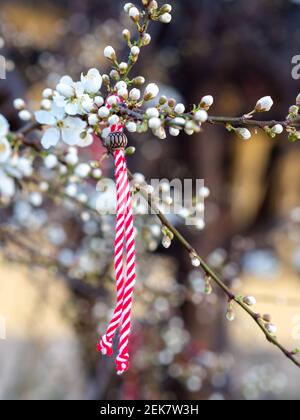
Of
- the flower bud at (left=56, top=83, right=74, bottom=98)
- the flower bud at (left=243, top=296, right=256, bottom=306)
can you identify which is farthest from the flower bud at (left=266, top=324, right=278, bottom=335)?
the flower bud at (left=56, top=83, right=74, bottom=98)

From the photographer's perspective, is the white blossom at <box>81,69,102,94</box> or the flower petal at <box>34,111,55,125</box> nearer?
the white blossom at <box>81,69,102,94</box>

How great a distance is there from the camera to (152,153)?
2520 millimetres

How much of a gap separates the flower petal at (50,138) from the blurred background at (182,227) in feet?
1.13

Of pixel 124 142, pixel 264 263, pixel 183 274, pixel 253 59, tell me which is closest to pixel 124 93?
pixel 124 142

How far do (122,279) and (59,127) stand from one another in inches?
10.2

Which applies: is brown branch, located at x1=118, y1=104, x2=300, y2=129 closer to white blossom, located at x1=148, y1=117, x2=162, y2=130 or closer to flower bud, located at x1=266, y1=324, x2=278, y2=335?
white blossom, located at x1=148, y1=117, x2=162, y2=130

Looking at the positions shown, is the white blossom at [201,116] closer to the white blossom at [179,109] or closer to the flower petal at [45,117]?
the white blossom at [179,109]

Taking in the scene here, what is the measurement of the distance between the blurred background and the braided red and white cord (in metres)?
0.39

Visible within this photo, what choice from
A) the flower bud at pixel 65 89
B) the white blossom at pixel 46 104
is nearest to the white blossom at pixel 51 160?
the white blossom at pixel 46 104

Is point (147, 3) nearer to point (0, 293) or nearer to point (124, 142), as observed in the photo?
point (124, 142)

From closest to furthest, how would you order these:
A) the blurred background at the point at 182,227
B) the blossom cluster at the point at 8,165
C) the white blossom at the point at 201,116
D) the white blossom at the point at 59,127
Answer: the white blossom at the point at 201,116 < the white blossom at the point at 59,127 < the blossom cluster at the point at 8,165 < the blurred background at the point at 182,227

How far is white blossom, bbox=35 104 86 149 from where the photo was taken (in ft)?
2.60

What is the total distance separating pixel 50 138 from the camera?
0.82m

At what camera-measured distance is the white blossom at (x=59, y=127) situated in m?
0.79
